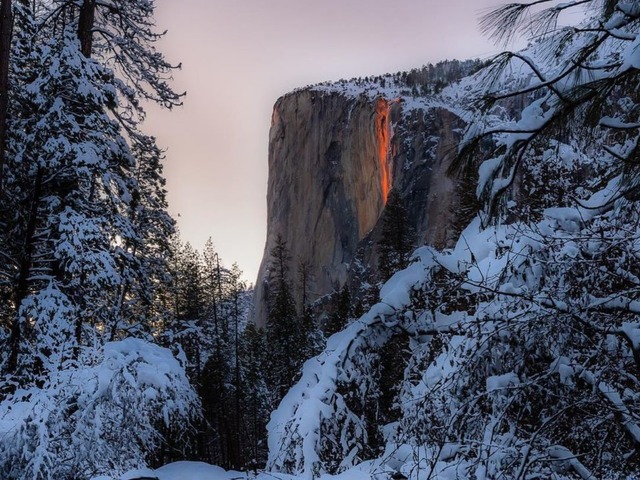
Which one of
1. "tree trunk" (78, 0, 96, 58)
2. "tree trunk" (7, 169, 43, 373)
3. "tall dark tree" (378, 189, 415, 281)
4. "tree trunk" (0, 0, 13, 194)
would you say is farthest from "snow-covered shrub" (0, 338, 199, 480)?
"tall dark tree" (378, 189, 415, 281)

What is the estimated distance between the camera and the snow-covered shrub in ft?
15.9

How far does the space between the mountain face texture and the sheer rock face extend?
0.56ft

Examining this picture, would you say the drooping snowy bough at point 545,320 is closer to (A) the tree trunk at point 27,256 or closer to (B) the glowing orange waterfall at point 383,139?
(A) the tree trunk at point 27,256

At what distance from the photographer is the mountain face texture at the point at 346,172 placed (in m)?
71.0

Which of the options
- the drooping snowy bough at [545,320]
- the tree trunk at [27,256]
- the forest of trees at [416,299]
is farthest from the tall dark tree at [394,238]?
the drooping snowy bough at [545,320]

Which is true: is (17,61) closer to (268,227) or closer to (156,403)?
(156,403)

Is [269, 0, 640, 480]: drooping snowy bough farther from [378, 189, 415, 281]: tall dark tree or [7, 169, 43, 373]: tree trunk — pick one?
[378, 189, 415, 281]: tall dark tree

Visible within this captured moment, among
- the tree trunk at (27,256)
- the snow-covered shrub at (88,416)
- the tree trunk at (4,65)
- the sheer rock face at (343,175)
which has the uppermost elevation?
the sheer rock face at (343,175)

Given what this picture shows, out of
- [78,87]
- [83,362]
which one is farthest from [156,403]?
[78,87]

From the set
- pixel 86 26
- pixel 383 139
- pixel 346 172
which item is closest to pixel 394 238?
pixel 86 26

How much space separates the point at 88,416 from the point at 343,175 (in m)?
84.4

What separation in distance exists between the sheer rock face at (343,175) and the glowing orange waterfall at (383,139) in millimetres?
169

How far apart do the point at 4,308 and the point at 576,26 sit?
9012 mm

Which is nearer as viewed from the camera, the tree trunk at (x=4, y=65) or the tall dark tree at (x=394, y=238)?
the tree trunk at (x=4, y=65)
